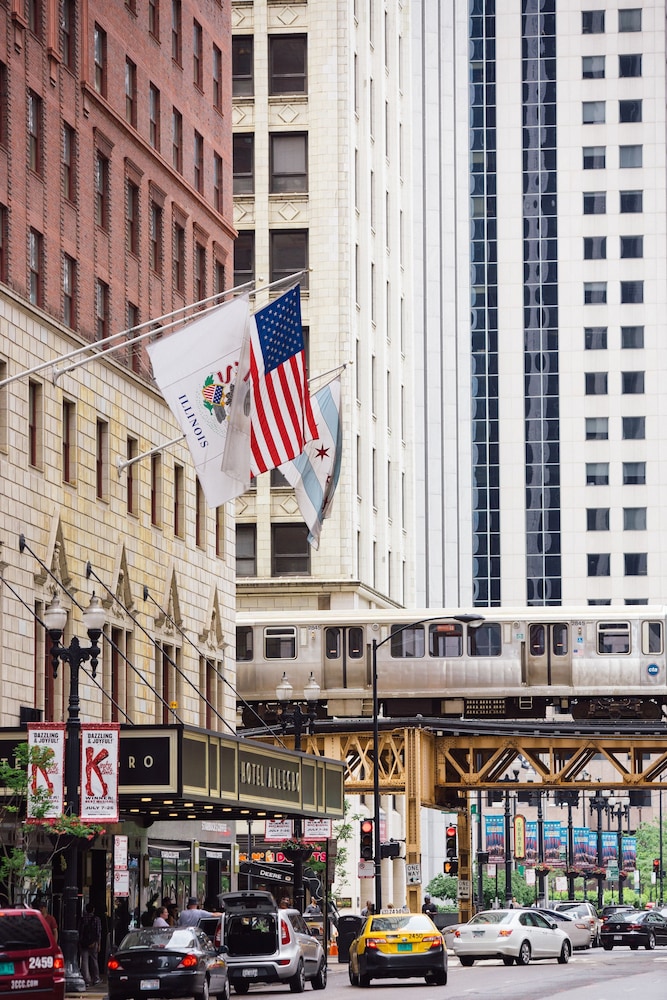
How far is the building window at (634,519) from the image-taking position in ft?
429

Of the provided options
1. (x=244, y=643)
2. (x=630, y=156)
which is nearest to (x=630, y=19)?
(x=630, y=156)

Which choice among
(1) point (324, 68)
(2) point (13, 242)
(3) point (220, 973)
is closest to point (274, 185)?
(1) point (324, 68)

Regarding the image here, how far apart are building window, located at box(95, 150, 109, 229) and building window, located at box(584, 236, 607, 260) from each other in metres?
88.4

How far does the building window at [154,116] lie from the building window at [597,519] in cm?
8160

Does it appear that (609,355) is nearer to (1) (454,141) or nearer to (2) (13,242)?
(1) (454,141)

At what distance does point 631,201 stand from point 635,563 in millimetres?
25010

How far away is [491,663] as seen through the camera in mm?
61906

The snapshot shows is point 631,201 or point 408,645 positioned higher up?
point 631,201

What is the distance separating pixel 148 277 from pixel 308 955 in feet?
69.0

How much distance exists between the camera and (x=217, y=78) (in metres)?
60.1

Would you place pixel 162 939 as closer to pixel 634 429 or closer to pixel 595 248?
pixel 634 429

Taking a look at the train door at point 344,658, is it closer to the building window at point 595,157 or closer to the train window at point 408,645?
the train window at point 408,645

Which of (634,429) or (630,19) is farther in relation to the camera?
(630,19)

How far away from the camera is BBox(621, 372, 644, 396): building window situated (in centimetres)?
13188
